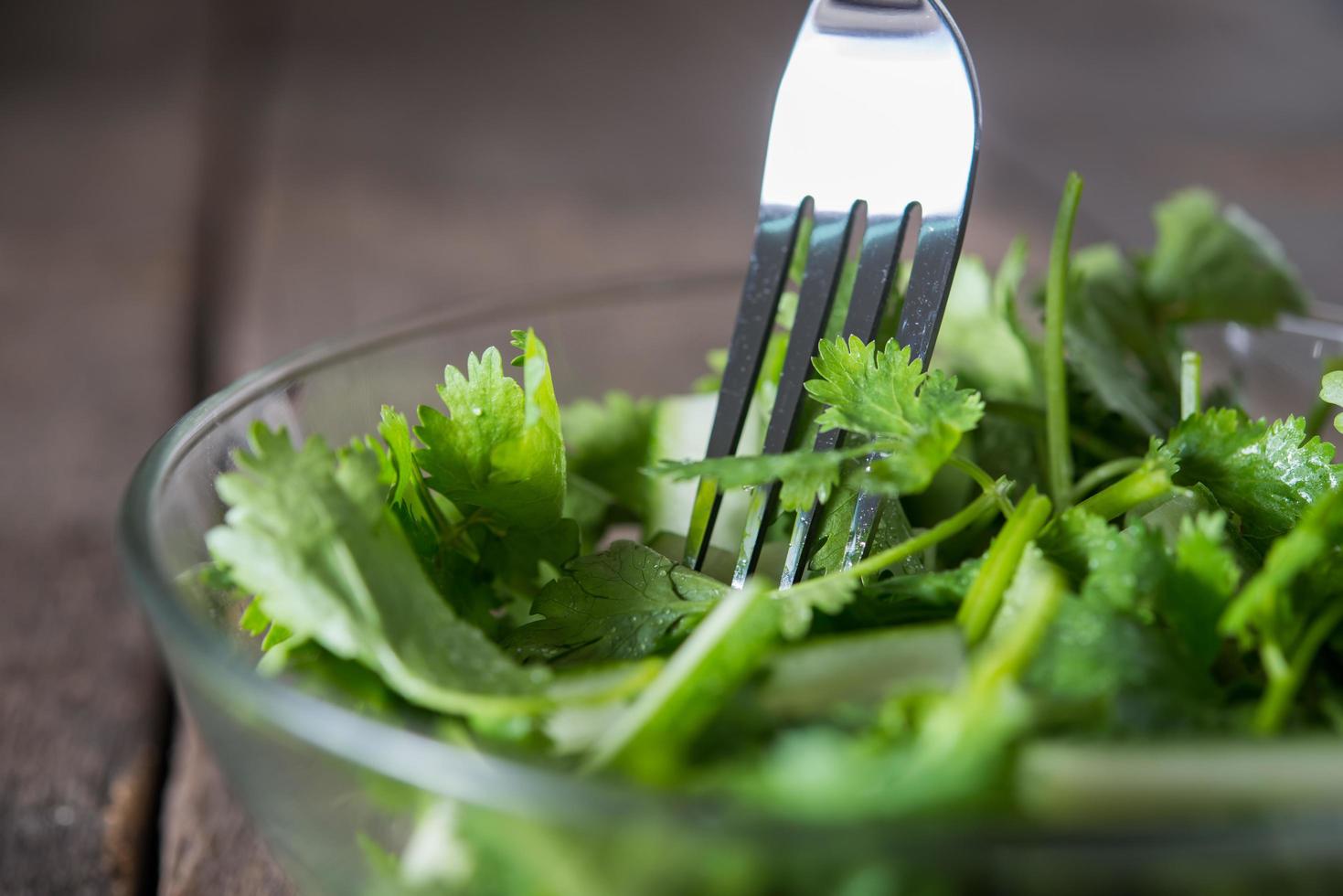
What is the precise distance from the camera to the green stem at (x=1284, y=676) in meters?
0.46

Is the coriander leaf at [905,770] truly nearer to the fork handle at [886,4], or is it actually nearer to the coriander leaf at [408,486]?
the coriander leaf at [408,486]

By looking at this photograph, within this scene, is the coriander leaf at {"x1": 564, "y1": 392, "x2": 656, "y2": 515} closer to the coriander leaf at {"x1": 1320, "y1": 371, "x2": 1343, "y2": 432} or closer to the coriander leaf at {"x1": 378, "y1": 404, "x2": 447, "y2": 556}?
the coriander leaf at {"x1": 378, "y1": 404, "x2": 447, "y2": 556}

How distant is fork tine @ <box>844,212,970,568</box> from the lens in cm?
70

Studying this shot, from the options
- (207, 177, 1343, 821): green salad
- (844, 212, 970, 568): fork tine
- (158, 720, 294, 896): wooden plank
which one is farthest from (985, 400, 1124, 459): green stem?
(158, 720, 294, 896): wooden plank

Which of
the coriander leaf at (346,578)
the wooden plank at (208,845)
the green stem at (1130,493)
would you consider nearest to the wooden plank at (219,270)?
the wooden plank at (208,845)

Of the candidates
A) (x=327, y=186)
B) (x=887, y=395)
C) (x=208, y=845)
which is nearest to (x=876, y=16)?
(x=887, y=395)

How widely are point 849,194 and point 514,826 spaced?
18.6 inches

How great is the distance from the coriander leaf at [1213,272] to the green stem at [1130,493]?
428 mm

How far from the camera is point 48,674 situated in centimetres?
105

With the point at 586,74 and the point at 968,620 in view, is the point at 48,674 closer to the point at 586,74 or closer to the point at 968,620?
the point at 968,620

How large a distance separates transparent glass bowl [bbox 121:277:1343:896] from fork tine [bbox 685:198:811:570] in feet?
0.91

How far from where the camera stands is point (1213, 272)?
100 cm

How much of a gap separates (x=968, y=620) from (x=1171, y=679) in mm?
86

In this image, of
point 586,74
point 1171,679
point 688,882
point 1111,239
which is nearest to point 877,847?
point 688,882
